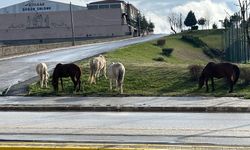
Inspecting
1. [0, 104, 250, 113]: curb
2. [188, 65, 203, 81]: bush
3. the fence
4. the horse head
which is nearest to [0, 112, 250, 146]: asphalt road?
[0, 104, 250, 113]: curb

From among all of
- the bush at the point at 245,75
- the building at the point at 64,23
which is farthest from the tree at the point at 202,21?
the bush at the point at 245,75

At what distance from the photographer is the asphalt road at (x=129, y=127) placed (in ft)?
33.6

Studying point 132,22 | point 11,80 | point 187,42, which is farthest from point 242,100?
point 132,22

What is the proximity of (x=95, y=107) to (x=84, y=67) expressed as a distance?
922 centimetres

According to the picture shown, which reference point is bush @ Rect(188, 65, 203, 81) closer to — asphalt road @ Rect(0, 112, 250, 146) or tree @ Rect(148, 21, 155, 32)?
asphalt road @ Rect(0, 112, 250, 146)

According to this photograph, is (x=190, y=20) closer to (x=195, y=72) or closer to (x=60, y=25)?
(x=60, y=25)

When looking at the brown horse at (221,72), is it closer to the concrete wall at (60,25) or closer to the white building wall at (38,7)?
the concrete wall at (60,25)

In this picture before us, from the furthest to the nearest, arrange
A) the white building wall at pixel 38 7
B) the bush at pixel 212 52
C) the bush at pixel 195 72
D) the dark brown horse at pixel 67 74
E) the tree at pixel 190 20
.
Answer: the white building wall at pixel 38 7, the tree at pixel 190 20, the bush at pixel 212 52, the bush at pixel 195 72, the dark brown horse at pixel 67 74

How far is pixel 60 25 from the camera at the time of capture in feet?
454

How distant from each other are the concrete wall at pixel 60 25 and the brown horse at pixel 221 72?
115 meters

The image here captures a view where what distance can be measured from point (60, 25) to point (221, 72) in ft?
393

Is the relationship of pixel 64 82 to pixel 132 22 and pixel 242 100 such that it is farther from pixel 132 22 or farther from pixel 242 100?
pixel 132 22

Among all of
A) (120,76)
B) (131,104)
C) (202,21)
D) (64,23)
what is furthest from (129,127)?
(202,21)

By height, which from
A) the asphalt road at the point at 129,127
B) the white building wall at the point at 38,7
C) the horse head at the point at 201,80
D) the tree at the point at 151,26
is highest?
the white building wall at the point at 38,7
